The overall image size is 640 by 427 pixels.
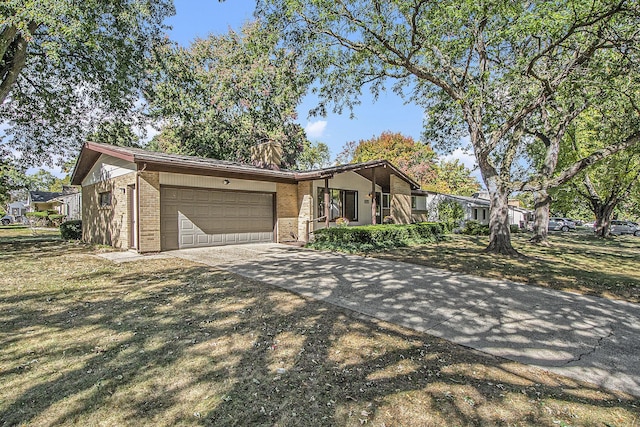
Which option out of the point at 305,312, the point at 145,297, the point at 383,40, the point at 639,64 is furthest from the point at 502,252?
the point at 145,297

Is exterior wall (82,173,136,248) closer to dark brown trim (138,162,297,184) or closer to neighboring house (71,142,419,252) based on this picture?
neighboring house (71,142,419,252)

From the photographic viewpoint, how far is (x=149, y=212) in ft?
31.7

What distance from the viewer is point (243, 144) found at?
73.7ft

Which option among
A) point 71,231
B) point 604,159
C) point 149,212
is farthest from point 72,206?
point 604,159

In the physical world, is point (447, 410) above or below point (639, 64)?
below

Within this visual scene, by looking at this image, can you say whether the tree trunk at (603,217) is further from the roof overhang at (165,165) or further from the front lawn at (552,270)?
the roof overhang at (165,165)

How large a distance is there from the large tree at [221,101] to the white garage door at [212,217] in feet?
33.0

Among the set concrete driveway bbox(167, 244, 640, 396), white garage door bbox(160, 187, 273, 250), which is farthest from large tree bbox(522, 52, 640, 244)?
white garage door bbox(160, 187, 273, 250)

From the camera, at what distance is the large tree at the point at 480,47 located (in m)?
7.68

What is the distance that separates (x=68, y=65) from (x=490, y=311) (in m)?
17.7

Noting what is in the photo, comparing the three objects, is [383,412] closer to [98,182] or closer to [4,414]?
[4,414]

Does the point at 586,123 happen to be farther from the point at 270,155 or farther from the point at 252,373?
the point at 252,373

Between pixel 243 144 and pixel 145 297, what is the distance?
18.5 meters

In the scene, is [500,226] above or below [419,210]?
below
